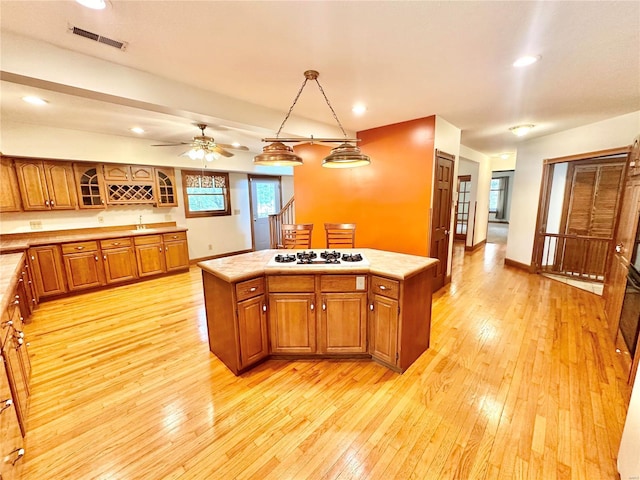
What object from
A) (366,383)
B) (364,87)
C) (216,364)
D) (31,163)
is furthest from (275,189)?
(366,383)

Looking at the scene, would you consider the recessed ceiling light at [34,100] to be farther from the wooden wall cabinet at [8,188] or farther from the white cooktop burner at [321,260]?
the white cooktop burner at [321,260]

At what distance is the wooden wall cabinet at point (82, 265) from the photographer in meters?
4.06

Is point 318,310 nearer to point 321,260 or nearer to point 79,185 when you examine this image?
point 321,260

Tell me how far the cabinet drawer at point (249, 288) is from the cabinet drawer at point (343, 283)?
0.53 meters

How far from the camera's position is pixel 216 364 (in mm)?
2492

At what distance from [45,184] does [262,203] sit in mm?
4142

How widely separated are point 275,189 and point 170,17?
5907 millimetres

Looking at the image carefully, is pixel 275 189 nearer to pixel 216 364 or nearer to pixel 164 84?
pixel 164 84

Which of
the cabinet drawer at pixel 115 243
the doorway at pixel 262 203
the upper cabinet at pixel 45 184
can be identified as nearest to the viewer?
the upper cabinet at pixel 45 184

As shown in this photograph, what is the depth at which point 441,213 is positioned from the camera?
13.5 ft

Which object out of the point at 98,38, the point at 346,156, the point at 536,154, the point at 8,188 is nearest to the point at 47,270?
the point at 8,188

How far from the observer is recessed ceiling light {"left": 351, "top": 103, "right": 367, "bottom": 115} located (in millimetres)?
3163

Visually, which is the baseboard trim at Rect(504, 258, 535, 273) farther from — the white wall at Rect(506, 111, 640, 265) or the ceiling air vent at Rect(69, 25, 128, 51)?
the ceiling air vent at Rect(69, 25, 128, 51)

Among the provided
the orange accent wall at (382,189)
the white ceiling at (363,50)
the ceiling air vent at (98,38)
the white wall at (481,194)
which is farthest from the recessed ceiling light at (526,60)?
the white wall at (481,194)
